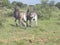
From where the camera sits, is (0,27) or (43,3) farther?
(43,3)

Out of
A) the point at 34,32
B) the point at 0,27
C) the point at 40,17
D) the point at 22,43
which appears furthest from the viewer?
the point at 40,17

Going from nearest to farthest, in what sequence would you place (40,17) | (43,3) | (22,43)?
(22,43) < (40,17) < (43,3)

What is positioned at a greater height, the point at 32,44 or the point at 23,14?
the point at 23,14

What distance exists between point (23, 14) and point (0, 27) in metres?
1.94

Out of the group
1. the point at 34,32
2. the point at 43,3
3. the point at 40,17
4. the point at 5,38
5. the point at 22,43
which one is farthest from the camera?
the point at 43,3

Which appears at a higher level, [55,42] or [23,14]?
[23,14]

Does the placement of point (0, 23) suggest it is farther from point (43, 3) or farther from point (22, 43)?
point (43, 3)

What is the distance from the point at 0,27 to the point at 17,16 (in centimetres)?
169

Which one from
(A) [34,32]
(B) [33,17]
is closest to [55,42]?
(A) [34,32]

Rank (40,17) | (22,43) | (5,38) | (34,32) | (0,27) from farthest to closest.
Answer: (40,17), (0,27), (34,32), (5,38), (22,43)

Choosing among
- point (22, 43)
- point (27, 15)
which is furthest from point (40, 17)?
point (22, 43)

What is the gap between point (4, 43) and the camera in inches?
452

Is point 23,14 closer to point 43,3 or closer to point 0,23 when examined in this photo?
point 0,23

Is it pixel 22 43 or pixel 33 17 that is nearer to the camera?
pixel 22 43
